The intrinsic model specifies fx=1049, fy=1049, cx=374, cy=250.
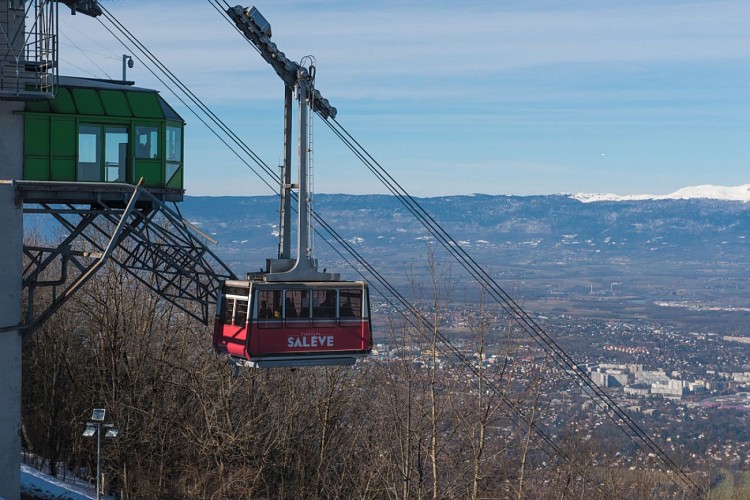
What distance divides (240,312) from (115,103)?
5.95m

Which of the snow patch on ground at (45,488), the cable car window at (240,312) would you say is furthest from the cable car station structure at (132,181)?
the snow patch on ground at (45,488)

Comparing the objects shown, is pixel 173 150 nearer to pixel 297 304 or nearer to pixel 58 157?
pixel 58 157

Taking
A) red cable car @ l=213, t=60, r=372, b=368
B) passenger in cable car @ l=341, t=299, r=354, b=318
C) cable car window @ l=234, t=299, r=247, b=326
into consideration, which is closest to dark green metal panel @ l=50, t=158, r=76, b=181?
red cable car @ l=213, t=60, r=372, b=368

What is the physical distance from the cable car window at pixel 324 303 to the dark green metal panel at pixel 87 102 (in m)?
6.75

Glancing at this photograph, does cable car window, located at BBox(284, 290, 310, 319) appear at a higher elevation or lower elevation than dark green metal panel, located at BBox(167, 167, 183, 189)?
lower

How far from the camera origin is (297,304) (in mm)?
24172

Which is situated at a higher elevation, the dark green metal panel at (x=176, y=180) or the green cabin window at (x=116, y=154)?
the green cabin window at (x=116, y=154)

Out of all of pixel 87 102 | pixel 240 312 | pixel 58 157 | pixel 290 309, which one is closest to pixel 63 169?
pixel 58 157

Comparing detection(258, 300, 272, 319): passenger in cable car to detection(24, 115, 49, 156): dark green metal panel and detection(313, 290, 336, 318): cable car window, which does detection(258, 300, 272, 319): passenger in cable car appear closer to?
detection(313, 290, 336, 318): cable car window

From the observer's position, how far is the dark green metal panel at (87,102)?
81.4 ft

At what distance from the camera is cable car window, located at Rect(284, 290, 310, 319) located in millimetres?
24047

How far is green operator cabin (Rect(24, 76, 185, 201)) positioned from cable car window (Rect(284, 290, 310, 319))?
470cm

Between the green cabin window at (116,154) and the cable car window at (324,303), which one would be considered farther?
the green cabin window at (116,154)

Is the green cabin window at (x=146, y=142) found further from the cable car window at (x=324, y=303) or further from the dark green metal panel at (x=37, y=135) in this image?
the cable car window at (x=324, y=303)
